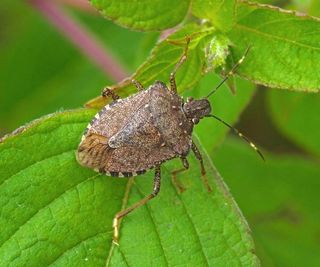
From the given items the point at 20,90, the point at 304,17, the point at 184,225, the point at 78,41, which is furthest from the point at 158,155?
the point at 20,90

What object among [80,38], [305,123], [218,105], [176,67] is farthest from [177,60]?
[305,123]

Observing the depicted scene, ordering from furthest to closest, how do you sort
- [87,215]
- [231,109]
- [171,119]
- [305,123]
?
1. [305,123]
2. [231,109]
3. [171,119]
4. [87,215]

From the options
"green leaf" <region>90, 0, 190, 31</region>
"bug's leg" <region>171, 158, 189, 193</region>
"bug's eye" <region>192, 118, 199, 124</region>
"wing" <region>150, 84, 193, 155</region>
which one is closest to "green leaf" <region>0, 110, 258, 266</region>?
"bug's leg" <region>171, 158, 189, 193</region>

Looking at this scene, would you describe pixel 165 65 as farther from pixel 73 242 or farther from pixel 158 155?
pixel 73 242

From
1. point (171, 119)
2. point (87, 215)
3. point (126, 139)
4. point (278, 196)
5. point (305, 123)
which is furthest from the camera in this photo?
point (278, 196)

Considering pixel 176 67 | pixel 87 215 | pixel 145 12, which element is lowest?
pixel 87 215

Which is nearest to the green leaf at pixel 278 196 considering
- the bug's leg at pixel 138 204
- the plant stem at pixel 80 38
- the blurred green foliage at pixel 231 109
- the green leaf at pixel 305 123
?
the blurred green foliage at pixel 231 109

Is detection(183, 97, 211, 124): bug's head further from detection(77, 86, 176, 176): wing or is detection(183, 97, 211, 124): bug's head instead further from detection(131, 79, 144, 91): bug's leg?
detection(131, 79, 144, 91): bug's leg

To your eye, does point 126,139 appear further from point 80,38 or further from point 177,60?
point 80,38
